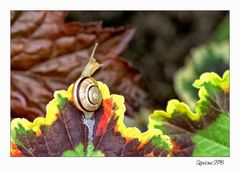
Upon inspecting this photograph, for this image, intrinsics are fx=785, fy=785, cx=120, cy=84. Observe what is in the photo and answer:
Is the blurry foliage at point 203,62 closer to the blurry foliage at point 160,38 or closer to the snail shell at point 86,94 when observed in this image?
the blurry foliage at point 160,38

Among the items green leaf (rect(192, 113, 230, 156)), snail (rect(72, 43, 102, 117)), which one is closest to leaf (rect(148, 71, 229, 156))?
green leaf (rect(192, 113, 230, 156))

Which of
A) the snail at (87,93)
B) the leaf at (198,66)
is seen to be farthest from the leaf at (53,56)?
the leaf at (198,66)

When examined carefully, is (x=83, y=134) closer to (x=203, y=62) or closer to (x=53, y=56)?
(x=53, y=56)

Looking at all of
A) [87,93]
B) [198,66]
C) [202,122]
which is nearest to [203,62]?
[198,66]
